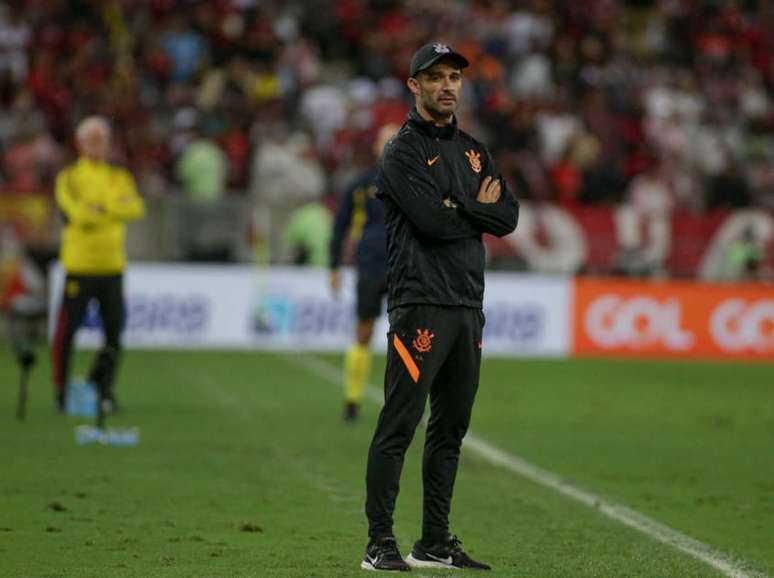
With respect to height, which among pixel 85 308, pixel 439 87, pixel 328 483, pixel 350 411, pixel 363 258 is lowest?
pixel 328 483

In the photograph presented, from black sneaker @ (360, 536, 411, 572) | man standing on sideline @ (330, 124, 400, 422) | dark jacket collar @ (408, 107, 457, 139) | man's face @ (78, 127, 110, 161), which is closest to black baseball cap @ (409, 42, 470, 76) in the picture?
dark jacket collar @ (408, 107, 457, 139)

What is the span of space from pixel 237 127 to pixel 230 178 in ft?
2.59

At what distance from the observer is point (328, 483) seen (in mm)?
9953

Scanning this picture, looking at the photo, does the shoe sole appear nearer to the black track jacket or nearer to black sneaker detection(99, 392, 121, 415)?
the black track jacket

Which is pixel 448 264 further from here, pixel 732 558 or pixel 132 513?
pixel 132 513

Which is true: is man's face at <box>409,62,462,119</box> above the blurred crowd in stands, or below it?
below

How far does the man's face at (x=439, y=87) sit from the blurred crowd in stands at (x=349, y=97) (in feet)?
50.1

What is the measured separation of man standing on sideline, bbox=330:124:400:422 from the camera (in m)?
13.2

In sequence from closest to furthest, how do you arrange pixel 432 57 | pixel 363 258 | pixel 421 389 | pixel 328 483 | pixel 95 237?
pixel 432 57, pixel 421 389, pixel 328 483, pixel 363 258, pixel 95 237

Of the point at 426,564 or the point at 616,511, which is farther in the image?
the point at 616,511

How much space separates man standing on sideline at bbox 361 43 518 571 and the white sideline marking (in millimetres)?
1104

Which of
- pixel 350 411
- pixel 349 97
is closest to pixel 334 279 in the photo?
pixel 350 411

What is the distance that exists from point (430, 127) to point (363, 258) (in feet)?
20.6

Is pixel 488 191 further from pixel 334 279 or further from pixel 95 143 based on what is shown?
pixel 95 143
